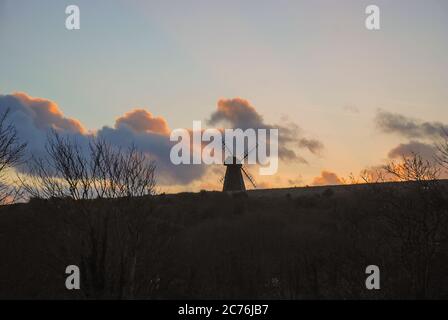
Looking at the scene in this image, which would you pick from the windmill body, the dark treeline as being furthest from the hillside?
the windmill body

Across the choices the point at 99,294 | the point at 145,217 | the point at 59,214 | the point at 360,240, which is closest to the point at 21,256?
the point at 59,214

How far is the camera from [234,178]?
6044 cm

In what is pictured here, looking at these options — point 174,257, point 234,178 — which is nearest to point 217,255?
point 174,257

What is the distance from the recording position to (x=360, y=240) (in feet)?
85.5

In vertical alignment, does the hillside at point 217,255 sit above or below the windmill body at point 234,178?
below

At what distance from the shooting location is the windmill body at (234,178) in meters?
59.8

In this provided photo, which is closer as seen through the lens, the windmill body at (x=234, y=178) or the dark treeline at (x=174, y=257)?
the dark treeline at (x=174, y=257)

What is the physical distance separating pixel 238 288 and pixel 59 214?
260 inches

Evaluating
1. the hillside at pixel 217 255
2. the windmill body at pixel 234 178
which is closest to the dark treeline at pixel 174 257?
the hillside at pixel 217 255

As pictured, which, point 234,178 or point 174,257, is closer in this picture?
point 174,257

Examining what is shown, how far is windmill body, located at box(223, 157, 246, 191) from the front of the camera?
5981 cm

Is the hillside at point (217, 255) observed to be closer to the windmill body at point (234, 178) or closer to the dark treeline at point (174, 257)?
the dark treeline at point (174, 257)

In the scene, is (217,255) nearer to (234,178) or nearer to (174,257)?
(174,257)
